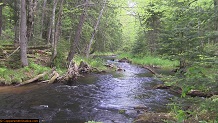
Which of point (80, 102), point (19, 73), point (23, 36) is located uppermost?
point (23, 36)

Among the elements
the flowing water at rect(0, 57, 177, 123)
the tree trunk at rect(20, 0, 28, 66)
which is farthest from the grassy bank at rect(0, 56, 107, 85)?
the flowing water at rect(0, 57, 177, 123)

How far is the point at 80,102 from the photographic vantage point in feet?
33.6

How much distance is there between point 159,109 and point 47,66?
9744 mm

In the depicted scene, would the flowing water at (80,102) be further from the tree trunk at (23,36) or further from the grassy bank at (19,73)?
the tree trunk at (23,36)

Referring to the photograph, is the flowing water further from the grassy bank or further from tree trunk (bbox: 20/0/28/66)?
tree trunk (bbox: 20/0/28/66)

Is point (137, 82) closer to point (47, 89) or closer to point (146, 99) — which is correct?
point (146, 99)

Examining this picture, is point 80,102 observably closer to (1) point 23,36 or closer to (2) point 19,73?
(2) point 19,73

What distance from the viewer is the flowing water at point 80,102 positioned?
26.9 ft

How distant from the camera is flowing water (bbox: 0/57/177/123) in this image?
819cm

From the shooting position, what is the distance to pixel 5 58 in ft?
47.2

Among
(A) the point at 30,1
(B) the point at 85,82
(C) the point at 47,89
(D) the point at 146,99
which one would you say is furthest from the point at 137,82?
(A) the point at 30,1

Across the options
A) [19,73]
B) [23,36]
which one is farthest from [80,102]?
[23,36]

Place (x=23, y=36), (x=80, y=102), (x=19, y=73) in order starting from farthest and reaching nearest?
(x=23, y=36) < (x=19, y=73) < (x=80, y=102)

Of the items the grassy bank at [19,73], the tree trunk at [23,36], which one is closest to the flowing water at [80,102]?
the grassy bank at [19,73]
